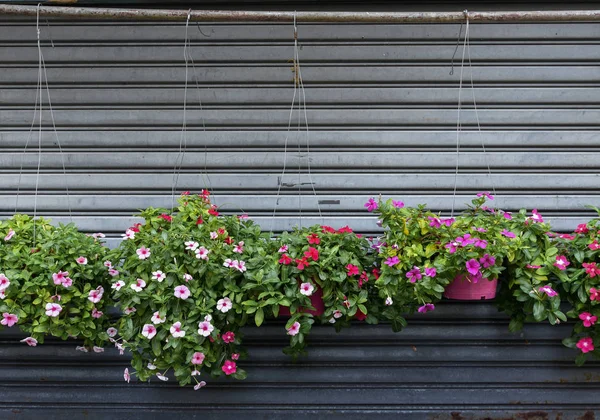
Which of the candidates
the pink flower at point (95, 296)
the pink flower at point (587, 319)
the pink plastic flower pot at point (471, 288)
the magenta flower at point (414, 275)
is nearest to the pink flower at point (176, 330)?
the pink flower at point (95, 296)

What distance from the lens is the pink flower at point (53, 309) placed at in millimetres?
3332

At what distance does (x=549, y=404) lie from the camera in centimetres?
398

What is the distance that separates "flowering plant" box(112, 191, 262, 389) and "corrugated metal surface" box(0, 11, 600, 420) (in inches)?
25.5

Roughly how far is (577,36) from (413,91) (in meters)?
1.25

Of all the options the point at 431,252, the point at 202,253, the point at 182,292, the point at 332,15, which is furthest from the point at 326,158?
the point at 182,292

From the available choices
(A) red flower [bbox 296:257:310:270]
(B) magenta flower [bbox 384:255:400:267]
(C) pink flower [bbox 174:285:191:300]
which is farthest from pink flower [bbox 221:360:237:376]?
(B) magenta flower [bbox 384:255:400:267]

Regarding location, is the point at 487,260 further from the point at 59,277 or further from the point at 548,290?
the point at 59,277

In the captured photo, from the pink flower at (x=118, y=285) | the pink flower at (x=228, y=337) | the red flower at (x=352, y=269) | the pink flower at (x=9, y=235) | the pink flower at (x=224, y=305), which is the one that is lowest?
the pink flower at (x=228, y=337)

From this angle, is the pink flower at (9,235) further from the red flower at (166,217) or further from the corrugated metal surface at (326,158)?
the red flower at (166,217)

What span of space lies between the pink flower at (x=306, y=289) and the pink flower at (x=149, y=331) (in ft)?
2.92

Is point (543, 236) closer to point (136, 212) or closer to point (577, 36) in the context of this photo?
point (577, 36)

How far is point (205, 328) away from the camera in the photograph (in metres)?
3.29

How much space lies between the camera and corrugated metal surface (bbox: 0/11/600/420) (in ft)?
13.1

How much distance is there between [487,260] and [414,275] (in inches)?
16.8
